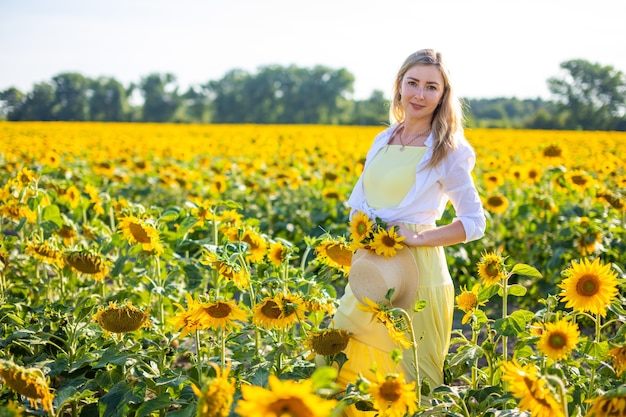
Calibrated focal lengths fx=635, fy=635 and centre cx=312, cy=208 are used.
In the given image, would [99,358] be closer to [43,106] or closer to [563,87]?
[563,87]

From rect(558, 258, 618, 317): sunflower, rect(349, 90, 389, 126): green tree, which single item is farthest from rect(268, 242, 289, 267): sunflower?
rect(349, 90, 389, 126): green tree

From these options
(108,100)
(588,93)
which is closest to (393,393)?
(588,93)

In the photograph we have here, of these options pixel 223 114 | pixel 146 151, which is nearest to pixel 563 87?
pixel 223 114

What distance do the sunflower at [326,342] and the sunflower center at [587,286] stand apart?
0.69m

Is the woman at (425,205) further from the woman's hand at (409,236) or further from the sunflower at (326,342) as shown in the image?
the sunflower at (326,342)

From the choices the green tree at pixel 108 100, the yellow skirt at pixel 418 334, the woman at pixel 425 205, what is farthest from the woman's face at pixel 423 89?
the green tree at pixel 108 100

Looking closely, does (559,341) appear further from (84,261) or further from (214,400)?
(84,261)

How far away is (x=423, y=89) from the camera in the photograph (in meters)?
2.18

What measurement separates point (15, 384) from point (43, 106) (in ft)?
155

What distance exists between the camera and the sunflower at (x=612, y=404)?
48.5 inches

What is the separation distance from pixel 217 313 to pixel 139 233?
0.85 metres

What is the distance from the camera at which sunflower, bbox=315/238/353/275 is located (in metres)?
2.24

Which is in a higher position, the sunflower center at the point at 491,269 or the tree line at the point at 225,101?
the tree line at the point at 225,101

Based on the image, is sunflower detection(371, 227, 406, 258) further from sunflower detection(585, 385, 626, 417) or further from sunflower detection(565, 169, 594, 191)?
sunflower detection(565, 169, 594, 191)
